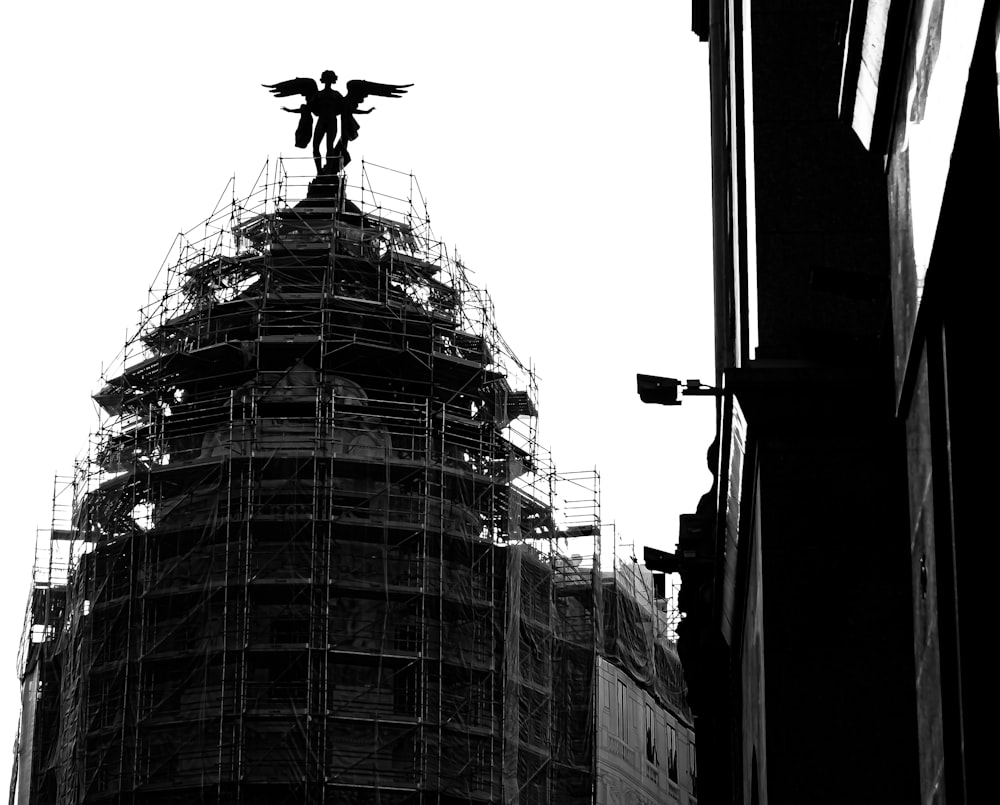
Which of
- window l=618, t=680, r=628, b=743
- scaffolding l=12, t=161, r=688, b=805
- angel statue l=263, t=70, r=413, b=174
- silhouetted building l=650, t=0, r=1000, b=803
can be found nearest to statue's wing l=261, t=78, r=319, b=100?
angel statue l=263, t=70, r=413, b=174

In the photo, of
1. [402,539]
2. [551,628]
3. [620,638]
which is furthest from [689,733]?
[402,539]

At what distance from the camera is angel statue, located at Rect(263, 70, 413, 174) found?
69.6 m

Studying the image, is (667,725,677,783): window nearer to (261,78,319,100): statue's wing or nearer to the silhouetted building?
(261,78,319,100): statue's wing

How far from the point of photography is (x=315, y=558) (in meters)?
55.4

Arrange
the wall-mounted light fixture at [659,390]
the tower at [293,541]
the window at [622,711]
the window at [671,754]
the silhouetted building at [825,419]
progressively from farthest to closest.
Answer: the window at [671,754] < the window at [622,711] < the tower at [293,541] < the wall-mounted light fixture at [659,390] < the silhouetted building at [825,419]

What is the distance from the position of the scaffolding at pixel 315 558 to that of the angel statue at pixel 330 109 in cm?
445

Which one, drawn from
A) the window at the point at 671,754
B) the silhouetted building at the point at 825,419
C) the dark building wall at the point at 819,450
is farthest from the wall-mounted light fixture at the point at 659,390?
the window at the point at 671,754

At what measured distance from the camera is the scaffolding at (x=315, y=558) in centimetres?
5416

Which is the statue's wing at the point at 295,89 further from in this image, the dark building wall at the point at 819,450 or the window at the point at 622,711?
the dark building wall at the point at 819,450

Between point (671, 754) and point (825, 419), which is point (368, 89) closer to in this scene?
point (671, 754)

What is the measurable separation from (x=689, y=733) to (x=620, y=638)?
527 inches

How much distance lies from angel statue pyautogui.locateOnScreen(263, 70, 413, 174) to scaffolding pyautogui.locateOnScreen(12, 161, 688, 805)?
4449 millimetres

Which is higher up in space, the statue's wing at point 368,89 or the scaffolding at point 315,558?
the statue's wing at point 368,89

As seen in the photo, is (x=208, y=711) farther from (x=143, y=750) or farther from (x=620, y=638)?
(x=620, y=638)
